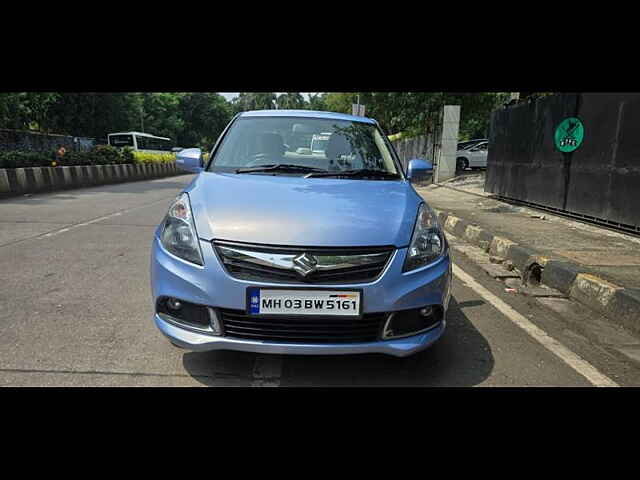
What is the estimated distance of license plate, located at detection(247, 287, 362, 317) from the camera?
6.70 ft

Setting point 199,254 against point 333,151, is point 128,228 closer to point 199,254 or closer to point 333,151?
point 333,151

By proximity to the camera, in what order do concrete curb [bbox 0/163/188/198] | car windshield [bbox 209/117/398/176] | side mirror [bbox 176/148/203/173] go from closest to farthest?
car windshield [bbox 209/117/398/176], side mirror [bbox 176/148/203/173], concrete curb [bbox 0/163/188/198]

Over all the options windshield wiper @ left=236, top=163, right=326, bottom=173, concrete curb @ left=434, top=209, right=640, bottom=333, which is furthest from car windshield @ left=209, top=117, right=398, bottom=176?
concrete curb @ left=434, top=209, right=640, bottom=333

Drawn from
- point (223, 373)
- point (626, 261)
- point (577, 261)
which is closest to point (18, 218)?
point (223, 373)

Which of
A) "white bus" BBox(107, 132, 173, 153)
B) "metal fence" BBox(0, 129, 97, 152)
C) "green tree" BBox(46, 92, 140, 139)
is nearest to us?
"metal fence" BBox(0, 129, 97, 152)

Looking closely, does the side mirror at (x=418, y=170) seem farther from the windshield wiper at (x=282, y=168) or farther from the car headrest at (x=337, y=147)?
the windshield wiper at (x=282, y=168)

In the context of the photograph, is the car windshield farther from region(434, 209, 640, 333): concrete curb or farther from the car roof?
region(434, 209, 640, 333): concrete curb

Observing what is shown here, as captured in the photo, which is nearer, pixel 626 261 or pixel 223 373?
pixel 223 373

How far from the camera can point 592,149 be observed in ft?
22.1

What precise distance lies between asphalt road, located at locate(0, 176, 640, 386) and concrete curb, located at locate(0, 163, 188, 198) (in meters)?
6.37

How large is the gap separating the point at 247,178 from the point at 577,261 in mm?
3559

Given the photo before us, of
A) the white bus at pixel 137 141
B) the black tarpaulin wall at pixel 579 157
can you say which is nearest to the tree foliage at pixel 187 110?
the black tarpaulin wall at pixel 579 157

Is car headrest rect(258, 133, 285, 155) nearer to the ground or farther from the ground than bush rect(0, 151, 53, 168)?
farther from the ground

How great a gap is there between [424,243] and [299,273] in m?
0.72
